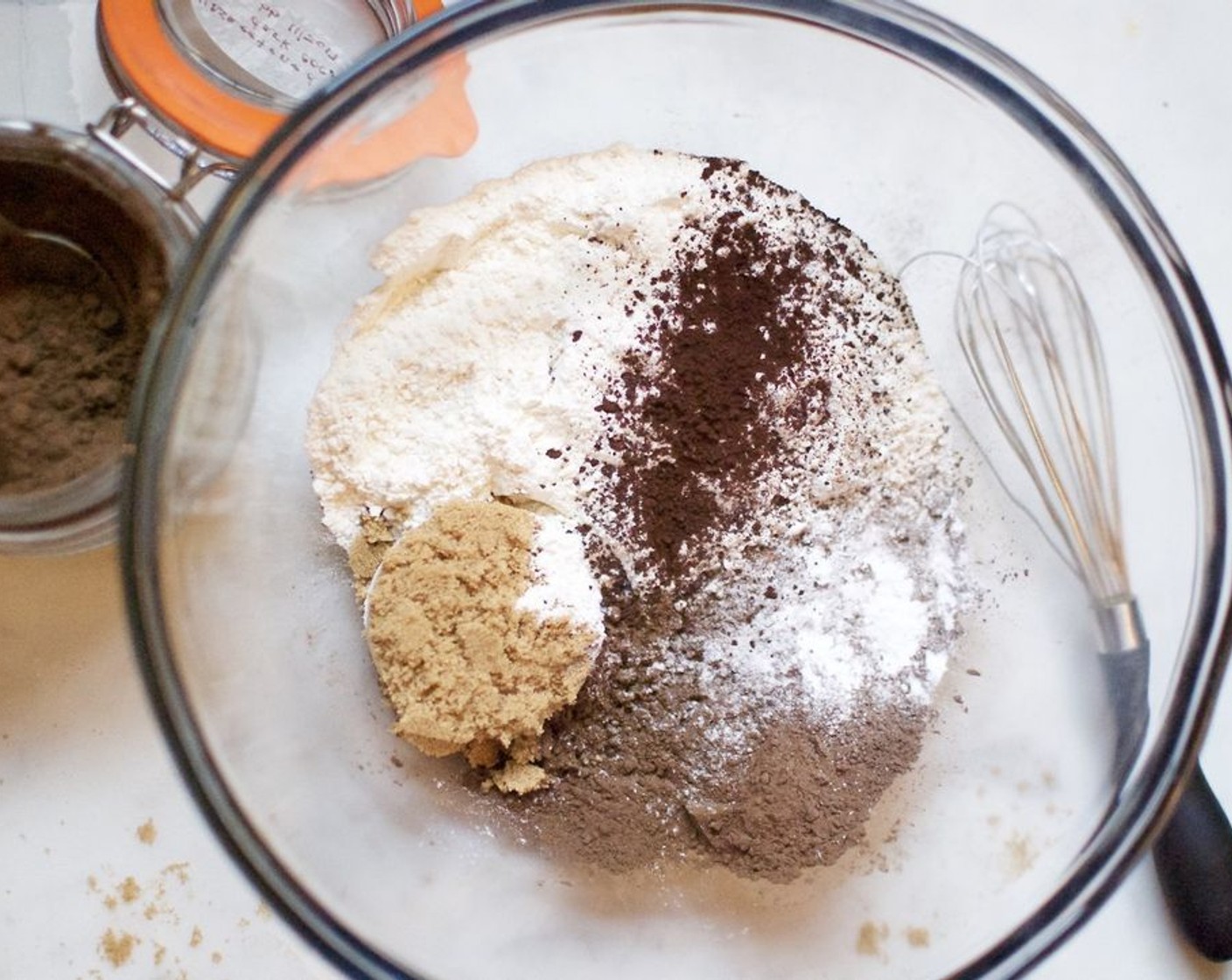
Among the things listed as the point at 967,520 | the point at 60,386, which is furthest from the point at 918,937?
the point at 60,386

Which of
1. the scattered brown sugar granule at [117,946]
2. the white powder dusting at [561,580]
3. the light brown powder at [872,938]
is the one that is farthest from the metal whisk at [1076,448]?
the scattered brown sugar granule at [117,946]

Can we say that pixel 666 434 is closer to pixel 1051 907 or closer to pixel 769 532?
pixel 769 532

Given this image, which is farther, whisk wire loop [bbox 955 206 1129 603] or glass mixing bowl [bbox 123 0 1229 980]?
whisk wire loop [bbox 955 206 1129 603]

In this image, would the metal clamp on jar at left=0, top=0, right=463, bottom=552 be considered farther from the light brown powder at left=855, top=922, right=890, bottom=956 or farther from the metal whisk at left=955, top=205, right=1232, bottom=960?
the light brown powder at left=855, top=922, right=890, bottom=956

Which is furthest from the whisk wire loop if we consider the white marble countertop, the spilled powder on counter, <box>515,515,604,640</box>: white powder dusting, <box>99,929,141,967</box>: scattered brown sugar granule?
<box>99,929,141,967</box>: scattered brown sugar granule

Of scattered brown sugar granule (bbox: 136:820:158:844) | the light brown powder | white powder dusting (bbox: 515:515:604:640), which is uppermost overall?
white powder dusting (bbox: 515:515:604:640)

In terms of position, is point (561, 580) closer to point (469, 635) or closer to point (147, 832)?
point (469, 635)

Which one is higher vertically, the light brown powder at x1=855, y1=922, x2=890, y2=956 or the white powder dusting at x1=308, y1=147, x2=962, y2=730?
the white powder dusting at x1=308, y1=147, x2=962, y2=730

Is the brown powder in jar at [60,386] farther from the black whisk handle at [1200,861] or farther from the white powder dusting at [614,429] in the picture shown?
the black whisk handle at [1200,861]
